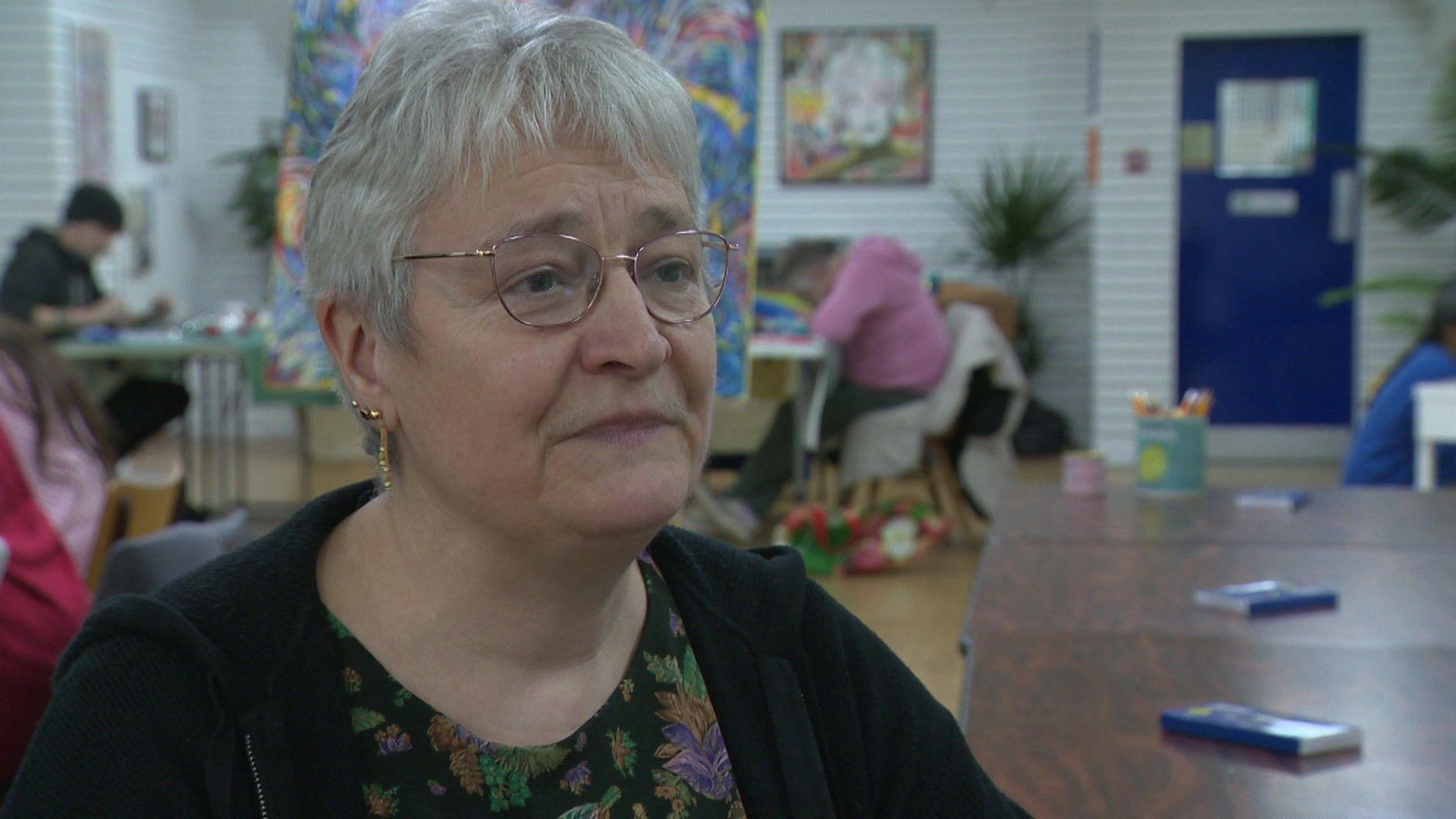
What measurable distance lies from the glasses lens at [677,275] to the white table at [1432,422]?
2770 millimetres

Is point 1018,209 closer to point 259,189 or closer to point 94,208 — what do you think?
point 259,189

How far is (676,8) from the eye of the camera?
3.97 meters

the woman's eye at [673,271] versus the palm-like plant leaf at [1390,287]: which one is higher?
the woman's eye at [673,271]

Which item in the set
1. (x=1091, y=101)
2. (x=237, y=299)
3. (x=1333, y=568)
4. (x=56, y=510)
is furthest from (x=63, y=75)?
(x=1333, y=568)

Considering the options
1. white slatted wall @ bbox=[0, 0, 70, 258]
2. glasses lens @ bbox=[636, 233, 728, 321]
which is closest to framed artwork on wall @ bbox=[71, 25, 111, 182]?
white slatted wall @ bbox=[0, 0, 70, 258]

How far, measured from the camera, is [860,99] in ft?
34.2

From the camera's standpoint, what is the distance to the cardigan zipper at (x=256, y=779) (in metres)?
1.08

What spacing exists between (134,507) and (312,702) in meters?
2.58

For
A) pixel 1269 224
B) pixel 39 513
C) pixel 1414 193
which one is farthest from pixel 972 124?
pixel 39 513

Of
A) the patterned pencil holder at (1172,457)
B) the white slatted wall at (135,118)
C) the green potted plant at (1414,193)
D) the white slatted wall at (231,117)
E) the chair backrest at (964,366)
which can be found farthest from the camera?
the white slatted wall at (231,117)

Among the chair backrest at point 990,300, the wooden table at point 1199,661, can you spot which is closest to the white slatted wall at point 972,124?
the chair backrest at point 990,300

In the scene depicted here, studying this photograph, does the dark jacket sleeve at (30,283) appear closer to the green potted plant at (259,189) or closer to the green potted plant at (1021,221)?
the green potted plant at (259,189)

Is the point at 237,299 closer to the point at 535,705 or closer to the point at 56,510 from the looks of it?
the point at 56,510

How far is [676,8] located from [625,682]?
298 centimetres
